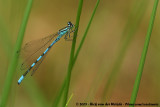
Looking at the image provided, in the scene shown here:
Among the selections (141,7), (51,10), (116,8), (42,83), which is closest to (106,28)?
(116,8)

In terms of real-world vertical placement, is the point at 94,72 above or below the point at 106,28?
below

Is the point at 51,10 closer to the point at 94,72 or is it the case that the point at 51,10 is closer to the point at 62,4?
the point at 62,4

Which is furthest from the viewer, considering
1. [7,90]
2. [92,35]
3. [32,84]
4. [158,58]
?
[92,35]

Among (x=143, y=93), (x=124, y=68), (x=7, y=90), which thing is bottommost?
(x=143, y=93)

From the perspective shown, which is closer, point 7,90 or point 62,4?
point 7,90

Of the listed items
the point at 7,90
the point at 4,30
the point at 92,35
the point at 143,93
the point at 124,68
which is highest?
A: the point at 4,30

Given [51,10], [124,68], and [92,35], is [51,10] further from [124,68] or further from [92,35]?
[124,68]

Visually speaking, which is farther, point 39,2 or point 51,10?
point 51,10

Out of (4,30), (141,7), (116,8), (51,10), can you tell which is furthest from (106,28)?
(4,30)

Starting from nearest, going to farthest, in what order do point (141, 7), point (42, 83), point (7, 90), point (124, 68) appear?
point (7, 90), point (141, 7), point (42, 83), point (124, 68)
